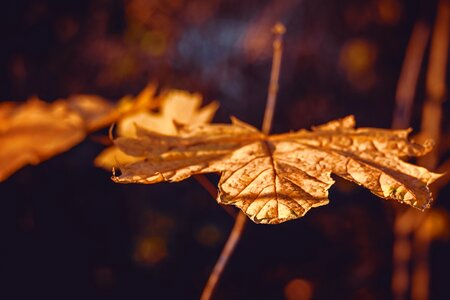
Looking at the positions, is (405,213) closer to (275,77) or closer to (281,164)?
(275,77)

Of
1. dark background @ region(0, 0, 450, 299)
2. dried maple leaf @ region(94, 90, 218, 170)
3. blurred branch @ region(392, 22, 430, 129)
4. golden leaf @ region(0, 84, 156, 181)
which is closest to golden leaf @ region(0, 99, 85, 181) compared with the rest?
golden leaf @ region(0, 84, 156, 181)

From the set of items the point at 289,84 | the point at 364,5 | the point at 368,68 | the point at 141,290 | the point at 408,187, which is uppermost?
the point at 364,5

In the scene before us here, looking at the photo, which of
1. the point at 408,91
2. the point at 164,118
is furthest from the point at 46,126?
the point at 408,91

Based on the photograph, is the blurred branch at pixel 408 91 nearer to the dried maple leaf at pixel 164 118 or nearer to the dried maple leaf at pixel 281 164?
the dried maple leaf at pixel 164 118

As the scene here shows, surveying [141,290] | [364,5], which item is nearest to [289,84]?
[364,5]

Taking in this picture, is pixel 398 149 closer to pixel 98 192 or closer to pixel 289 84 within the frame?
pixel 98 192

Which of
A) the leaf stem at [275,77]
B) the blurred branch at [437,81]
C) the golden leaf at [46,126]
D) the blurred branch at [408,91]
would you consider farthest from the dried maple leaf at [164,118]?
the blurred branch at [437,81]
